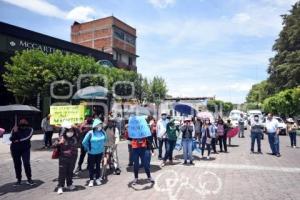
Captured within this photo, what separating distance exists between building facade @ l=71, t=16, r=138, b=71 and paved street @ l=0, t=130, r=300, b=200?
123ft

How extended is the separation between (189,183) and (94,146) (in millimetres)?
2530

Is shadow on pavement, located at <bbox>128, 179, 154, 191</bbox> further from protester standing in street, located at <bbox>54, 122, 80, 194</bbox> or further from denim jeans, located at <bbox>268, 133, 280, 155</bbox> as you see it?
denim jeans, located at <bbox>268, 133, 280, 155</bbox>

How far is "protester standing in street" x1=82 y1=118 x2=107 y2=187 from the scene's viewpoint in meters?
7.92

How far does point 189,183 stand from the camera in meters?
8.01

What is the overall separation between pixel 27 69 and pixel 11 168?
808cm

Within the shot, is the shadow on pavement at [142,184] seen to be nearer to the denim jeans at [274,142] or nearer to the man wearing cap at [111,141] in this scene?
the man wearing cap at [111,141]

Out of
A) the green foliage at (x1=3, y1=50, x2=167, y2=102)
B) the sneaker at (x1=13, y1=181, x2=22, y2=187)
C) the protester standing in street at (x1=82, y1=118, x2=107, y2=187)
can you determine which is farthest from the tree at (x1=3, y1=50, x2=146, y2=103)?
the protester standing in street at (x1=82, y1=118, x2=107, y2=187)

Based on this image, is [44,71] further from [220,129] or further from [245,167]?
[245,167]

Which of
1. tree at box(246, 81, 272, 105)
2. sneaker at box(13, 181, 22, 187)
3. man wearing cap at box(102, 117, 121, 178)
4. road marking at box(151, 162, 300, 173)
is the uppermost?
tree at box(246, 81, 272, 105)

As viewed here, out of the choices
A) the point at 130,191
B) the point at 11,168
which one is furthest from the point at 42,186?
the point at 11,168

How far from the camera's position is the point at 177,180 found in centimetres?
838

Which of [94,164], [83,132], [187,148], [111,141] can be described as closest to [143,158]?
[94,164]

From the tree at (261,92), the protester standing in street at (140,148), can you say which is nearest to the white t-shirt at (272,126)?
the protester standing in street at (140,148)

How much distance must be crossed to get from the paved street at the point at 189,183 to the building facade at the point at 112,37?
3755 cm
